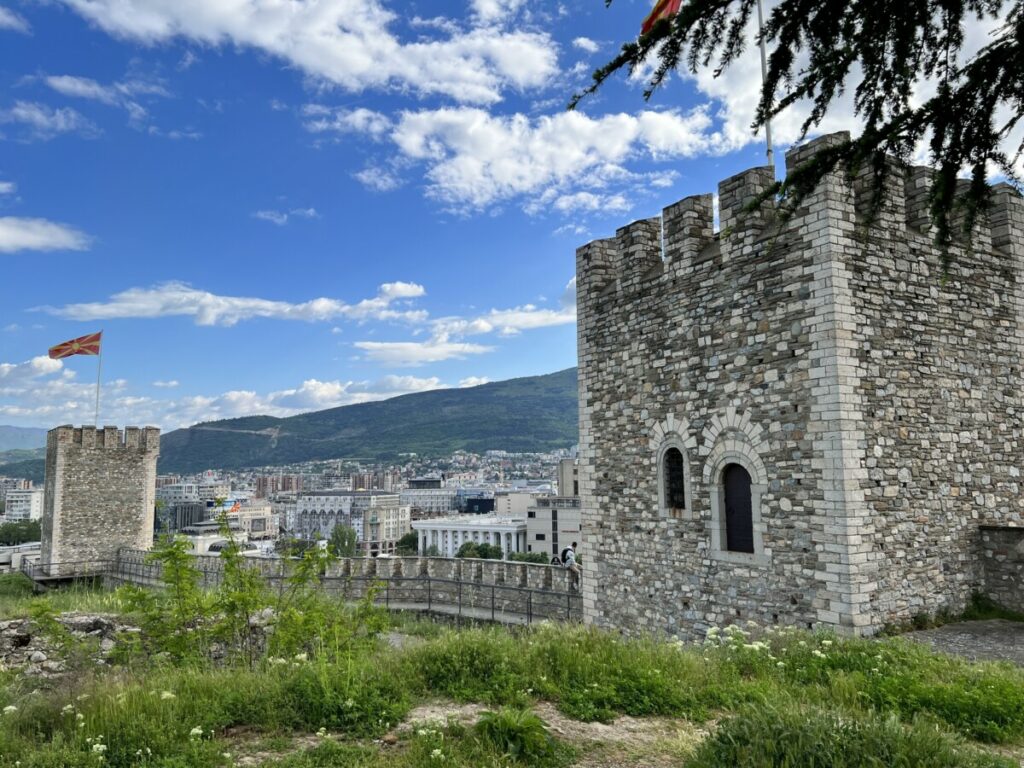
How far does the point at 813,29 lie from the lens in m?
4.34

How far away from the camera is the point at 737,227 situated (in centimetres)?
1029

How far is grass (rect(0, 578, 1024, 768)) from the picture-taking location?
4.15m

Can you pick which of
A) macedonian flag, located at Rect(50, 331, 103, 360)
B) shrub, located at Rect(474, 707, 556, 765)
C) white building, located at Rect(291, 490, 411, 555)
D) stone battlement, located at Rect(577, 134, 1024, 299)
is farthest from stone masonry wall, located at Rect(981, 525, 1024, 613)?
white building, located at Rect(291, 490, 411, 555)

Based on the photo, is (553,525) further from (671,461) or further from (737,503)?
(737,503)

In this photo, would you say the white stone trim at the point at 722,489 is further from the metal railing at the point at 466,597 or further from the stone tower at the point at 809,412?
the metal railing at the point at 466,597

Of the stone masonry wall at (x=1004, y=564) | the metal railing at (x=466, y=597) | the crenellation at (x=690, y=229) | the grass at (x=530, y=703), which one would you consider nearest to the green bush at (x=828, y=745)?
the grass at (x=530, y=703)

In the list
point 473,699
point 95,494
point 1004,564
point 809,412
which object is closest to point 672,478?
point 809,412

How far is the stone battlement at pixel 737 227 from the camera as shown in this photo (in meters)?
9.77

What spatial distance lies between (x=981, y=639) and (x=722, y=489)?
368 cm

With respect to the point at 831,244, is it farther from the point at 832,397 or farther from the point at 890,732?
the point at 890,732

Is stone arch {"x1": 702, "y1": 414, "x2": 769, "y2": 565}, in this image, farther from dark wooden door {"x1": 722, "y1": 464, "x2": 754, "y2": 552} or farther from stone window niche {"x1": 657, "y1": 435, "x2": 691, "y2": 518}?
stone window niche {"x1": 657, "y1": 435, "x2": 691, "y2": 518}

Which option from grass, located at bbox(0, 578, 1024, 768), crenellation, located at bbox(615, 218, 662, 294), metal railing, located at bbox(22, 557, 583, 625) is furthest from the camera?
metal railing, located at bbox(22, 557, 583, 625)

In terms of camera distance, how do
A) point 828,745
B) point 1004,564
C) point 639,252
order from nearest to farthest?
point 828,745 < point 1004,564 < point 639,252

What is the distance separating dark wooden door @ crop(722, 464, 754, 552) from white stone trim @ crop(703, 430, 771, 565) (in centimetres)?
7
